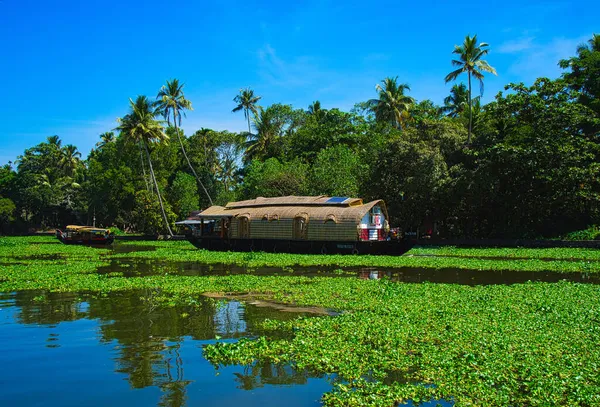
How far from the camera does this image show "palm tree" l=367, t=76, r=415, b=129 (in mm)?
47281

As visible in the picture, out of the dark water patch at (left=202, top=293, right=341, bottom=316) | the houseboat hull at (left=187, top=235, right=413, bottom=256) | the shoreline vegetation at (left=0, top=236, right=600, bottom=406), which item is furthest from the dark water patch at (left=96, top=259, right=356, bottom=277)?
the houseboat hull at (left=187, top=235, right=413, bottom=256)

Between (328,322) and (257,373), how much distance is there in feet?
9.42

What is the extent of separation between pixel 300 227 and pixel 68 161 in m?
57.9

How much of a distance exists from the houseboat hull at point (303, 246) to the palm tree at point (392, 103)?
2186cm

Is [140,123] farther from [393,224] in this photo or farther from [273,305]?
[273,305]

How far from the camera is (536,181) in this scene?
1344 inches

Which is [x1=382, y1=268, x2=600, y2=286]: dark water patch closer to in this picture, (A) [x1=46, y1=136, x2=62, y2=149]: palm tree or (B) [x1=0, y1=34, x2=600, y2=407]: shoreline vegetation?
(B) [x1=0, y1=34, x2=600, y2=407]: shoreline vegetation

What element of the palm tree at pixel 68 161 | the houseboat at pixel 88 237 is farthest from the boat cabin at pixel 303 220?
the palm tree at pixel 68 161

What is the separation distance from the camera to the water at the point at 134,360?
6785 millimetres

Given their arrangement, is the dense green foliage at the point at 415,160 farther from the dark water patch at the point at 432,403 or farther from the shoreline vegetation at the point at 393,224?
the dark water patch at the point at 432,403

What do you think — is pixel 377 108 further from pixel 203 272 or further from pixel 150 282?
pixel 150 282

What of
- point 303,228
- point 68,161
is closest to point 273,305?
point 303,228

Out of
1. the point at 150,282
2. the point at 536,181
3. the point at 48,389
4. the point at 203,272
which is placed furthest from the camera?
the point at 536,181

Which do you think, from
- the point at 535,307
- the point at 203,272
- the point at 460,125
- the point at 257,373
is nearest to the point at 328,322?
the point at 257,373
